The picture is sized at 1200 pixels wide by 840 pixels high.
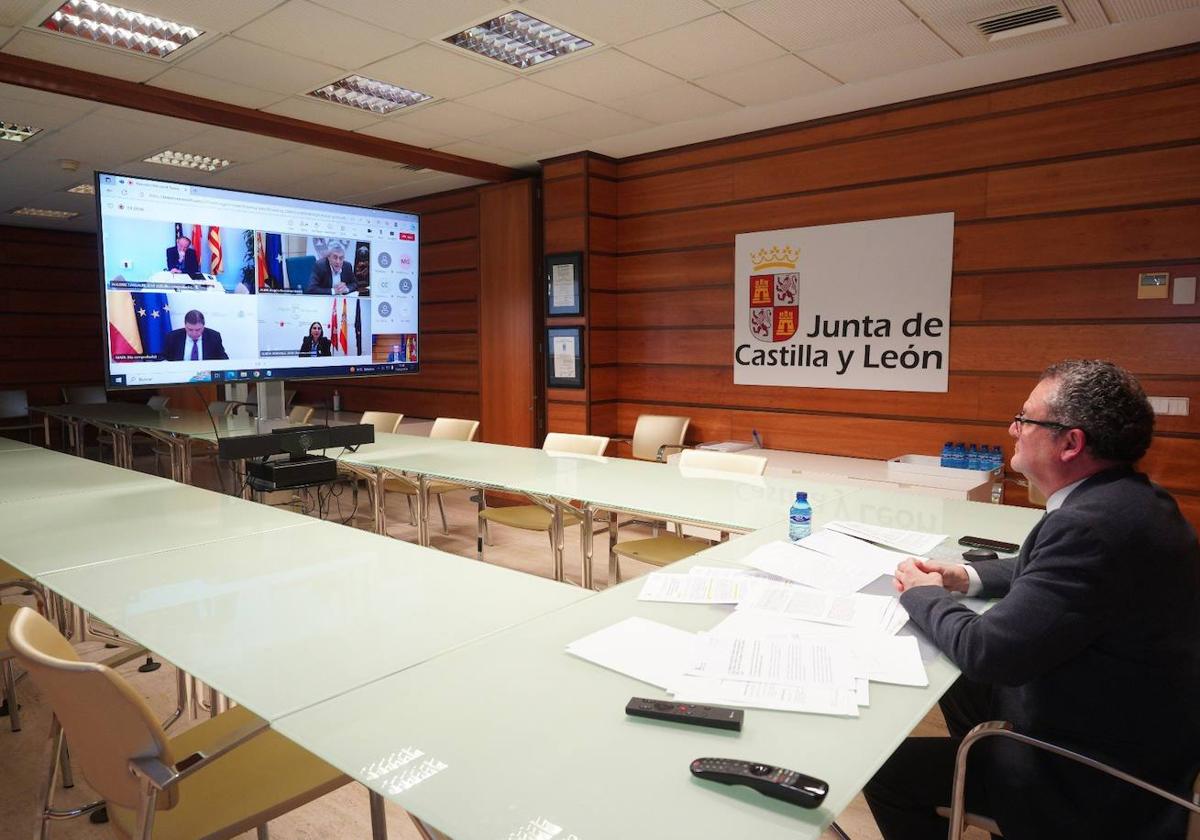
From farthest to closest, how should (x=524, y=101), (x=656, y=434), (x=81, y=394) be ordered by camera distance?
(x=81, y=394)
(x=656, y=434)
(x=524, y=101)

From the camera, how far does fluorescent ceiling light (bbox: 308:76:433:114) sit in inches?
175

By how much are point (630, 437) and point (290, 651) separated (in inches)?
183

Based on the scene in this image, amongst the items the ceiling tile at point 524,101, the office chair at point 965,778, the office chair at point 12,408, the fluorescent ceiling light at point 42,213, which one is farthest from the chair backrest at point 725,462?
the fluorescent ceiling light at point 42,213

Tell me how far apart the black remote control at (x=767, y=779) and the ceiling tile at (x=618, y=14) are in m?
3.18

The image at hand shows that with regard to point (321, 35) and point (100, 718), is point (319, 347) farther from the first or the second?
point (100, 718)

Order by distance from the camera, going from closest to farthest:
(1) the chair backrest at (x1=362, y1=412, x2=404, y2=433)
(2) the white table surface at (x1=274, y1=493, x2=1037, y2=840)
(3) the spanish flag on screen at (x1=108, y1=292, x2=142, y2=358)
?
(2) the white table surface at (x1=274, y1=493, x2=1037, y2=840)
(3) the spanish flag on screen at (x1=108, y1=292, x2=142, y2=358)
(1) the chair backrest at (x1=362, y1=412, x2=404, y2=433)

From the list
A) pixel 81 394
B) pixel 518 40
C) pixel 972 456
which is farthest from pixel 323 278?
pixel 81 394

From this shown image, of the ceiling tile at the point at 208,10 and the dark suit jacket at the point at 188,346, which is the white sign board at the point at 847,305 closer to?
the ceiling tile at the point at 208,10

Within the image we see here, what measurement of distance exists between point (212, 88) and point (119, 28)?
68 cm

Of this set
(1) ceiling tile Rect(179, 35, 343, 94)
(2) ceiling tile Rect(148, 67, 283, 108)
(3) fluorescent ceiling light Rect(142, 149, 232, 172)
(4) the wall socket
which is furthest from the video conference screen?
(4) the wall socket

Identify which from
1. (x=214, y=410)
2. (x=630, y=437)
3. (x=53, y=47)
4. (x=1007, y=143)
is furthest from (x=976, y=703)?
(x=214, y=410)

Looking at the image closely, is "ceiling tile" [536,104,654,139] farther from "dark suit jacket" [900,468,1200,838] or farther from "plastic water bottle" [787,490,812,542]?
"dark suit jacket" [900,468,1200,838]

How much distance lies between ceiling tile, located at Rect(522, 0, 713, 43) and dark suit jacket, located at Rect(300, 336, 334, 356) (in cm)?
171

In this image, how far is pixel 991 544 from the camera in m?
2.13
